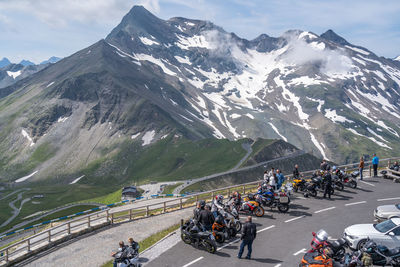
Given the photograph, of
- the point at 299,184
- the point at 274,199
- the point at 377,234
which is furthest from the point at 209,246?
the point at 299,184

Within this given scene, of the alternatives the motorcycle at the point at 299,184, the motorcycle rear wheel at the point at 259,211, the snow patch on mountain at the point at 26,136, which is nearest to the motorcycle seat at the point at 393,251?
the motorcycle rear wheel at the point at 259,211

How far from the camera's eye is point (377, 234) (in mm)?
18359

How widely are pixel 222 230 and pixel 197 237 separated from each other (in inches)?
73.1

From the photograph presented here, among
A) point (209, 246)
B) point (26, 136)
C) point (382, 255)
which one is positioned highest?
point (26, 136)

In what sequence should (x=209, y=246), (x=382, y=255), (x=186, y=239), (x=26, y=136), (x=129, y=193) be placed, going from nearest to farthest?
1. (x=382, y=255)
2. (x=209, y=246)
3. (x=186, y=239)
4. (x=129, y=193)
5. (x=26, y=136)

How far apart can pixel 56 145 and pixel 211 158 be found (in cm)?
9115

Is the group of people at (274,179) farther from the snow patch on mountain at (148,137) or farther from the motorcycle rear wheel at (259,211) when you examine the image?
the snow patch on mountain at (148,137)

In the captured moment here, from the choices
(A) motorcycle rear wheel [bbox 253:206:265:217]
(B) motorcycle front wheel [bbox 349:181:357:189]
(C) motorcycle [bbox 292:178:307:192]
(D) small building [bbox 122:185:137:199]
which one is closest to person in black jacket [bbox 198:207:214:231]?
(A) motorcycle rear wheel [bbox 253:206:265:217]

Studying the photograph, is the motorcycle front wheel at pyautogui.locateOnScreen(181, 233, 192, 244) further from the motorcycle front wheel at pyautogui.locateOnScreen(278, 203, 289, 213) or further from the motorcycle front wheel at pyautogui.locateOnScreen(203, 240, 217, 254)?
the motorcycle front wheel at pyautogui.locateOnScreen(278, 203, 289, 213)

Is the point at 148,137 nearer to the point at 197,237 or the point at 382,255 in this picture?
the point at 197,237

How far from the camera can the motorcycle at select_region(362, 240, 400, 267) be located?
1638cm

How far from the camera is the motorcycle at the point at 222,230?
2050 cm

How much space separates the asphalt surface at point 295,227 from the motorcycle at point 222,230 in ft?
1.87

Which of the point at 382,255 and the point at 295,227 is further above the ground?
the point at 295,227
